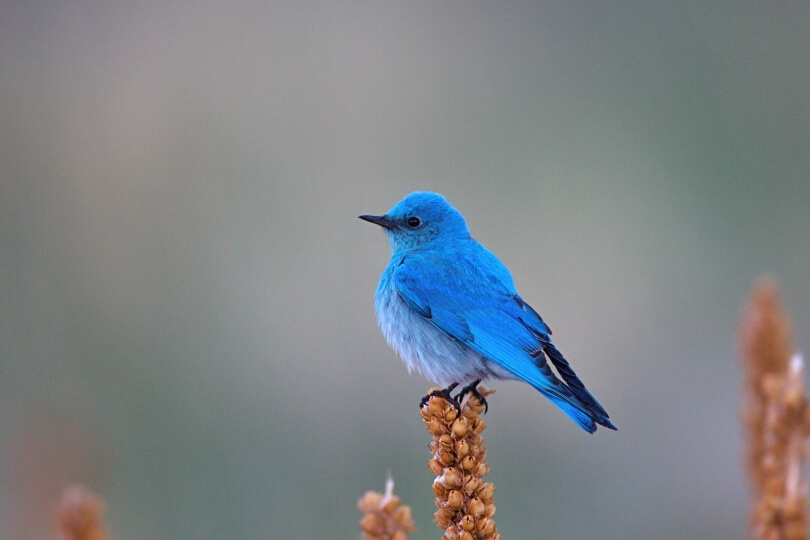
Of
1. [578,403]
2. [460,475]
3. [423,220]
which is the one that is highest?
[423,220]

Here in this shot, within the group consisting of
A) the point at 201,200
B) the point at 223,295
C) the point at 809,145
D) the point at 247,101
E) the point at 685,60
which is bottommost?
the point at 223,295

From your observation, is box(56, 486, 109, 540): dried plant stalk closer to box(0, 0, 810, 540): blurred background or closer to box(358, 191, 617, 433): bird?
box(358, 191, 617, 433): bird

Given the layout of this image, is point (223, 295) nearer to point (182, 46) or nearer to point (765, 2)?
point (182, 46)

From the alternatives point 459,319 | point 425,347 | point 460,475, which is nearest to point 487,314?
point 459,319

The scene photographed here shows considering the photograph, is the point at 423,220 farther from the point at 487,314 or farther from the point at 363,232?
the point at 363,232

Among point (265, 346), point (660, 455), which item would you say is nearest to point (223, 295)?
point (265, 346)

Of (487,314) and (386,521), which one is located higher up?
(487,314)

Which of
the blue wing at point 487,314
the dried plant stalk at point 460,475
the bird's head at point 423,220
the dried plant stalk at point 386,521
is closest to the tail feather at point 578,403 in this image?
the blue wing at point 487,314

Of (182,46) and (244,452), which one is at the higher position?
(182,46)
